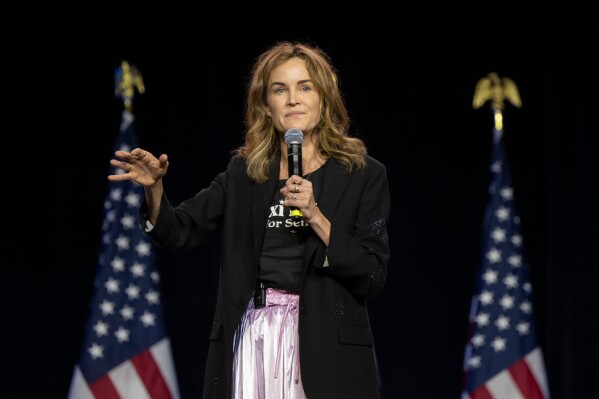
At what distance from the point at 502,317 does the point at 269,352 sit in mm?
2892

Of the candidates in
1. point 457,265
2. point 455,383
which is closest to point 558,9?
point 457,265

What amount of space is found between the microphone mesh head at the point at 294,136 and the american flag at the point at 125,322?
291 cm

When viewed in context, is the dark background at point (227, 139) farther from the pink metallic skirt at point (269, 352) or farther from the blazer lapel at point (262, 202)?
the pink metallic skirt at point (269, 352)

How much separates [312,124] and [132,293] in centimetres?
281

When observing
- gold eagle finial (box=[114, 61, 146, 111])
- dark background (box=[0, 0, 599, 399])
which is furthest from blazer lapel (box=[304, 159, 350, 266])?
gold eagle finial (box=[114, 61, 146, 111])

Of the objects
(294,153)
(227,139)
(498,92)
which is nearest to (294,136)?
(294,153)

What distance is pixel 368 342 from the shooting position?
229 cm

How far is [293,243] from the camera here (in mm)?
2348

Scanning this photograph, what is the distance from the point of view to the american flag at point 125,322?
4949 mm

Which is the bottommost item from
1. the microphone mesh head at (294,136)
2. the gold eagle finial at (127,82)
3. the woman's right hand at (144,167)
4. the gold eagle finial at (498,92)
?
the woman's right hand at (144,167)

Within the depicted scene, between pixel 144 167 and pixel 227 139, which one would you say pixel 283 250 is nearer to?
pixel 144 167

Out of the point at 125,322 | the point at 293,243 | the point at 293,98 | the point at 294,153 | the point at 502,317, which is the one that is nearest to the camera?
the point at 294,153

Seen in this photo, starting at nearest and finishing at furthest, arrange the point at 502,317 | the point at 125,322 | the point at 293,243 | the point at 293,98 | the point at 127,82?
the point at 293,243 < the point at 293,98 < the point at 502,317 < the point at 125,322 < the point at 127,82

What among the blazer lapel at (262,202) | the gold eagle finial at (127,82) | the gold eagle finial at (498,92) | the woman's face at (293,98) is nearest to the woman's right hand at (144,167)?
the blazer lapel at (262,202)
